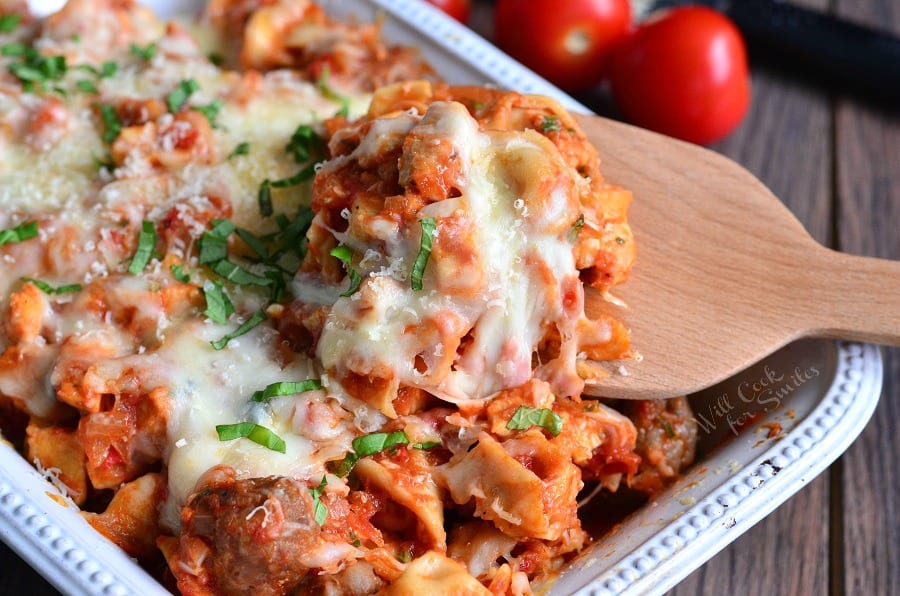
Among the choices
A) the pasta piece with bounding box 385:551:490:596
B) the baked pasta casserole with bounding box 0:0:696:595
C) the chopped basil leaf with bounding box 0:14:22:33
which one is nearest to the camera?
the pasta piece with bounding box 385:551:490:596

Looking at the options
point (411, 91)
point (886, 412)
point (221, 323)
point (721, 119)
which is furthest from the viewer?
point (721, 119)

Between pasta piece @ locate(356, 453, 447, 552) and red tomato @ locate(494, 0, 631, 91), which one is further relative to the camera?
red tomato @ locate(494, 0, 631, 91)

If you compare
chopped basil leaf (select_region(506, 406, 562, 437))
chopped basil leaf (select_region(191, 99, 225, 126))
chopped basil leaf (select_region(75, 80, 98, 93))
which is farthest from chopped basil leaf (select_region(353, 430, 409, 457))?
chopped basil leaf (select_region(75, 80, 98, 93))

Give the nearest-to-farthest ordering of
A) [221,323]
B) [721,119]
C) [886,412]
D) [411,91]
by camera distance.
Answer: [221,323] → [411,91] → [886,412] → [721,119]

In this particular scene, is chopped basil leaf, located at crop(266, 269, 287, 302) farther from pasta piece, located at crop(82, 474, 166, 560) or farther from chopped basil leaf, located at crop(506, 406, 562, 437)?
chopped basil leaf, located at crop(506, 406, 562, 437)

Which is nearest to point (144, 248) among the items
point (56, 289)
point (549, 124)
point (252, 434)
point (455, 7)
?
point (56, 289)

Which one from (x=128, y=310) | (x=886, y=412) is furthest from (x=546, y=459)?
(x=886, y=412)

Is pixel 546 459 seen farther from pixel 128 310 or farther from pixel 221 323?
pixel 128 310
